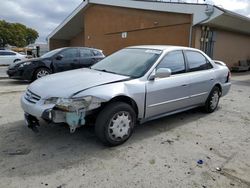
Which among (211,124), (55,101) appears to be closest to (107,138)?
(55,101)

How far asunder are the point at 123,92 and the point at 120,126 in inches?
21.1

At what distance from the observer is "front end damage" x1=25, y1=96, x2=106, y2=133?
11.4 feet

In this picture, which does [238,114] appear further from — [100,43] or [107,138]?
[100,43]

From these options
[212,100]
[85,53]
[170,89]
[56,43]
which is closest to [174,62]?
[170,89]

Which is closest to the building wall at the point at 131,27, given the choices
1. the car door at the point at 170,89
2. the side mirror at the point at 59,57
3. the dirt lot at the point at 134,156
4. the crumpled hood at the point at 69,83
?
the side mirror at the point at 59,57

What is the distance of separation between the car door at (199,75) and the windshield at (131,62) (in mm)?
946

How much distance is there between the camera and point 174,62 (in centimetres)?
488

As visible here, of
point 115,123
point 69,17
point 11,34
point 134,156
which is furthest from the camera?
point 11,34

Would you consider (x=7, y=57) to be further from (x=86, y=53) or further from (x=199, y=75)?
(x=199, y=75)

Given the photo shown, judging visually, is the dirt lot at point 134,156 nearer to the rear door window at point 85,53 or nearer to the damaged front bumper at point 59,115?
the damaged front bumper at point 59,115

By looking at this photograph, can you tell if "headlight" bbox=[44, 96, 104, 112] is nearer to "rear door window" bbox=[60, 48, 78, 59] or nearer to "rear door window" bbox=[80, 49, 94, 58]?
"rear door window" bbox=[60, 48, 78, 59]

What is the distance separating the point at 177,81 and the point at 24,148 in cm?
292

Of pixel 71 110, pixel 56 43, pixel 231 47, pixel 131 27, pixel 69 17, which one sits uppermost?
pixel 69 17

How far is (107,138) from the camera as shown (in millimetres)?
3732
